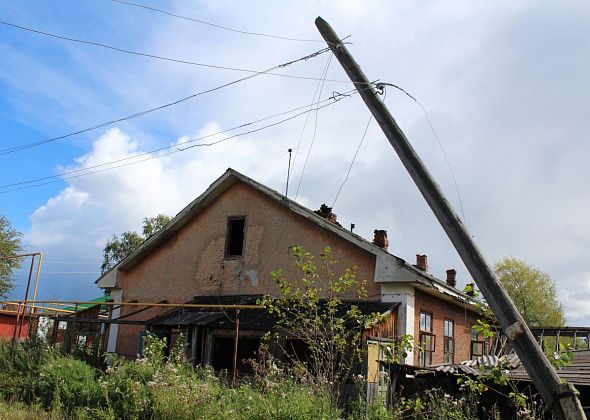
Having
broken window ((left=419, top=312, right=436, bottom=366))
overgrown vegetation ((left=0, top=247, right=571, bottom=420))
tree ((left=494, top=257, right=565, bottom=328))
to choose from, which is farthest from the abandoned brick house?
tree ((left=494, top=257, right=565, bottom=328))

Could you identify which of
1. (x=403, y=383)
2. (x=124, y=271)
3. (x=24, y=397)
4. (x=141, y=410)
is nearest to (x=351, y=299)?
(x=403, y=383)

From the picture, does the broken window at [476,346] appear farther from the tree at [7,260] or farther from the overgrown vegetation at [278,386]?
the tree at [7,260]

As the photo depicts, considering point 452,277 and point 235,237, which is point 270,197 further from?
point 452,277

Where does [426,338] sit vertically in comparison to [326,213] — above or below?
below

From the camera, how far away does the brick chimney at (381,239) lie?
665 inches

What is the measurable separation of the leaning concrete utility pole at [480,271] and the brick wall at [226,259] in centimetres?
803

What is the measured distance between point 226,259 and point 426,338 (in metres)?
6.59

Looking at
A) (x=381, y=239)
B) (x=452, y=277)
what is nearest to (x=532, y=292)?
(x=452, y=277)

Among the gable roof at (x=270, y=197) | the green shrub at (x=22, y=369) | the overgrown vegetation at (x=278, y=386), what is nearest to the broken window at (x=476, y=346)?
the gable roof at (x=270, y=197)

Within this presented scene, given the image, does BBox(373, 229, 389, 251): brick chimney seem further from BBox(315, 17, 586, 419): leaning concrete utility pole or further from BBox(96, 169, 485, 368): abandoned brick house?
BBox(315, 17, 586, 419): leaning concrete utility pole

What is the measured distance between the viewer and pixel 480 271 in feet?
16.8

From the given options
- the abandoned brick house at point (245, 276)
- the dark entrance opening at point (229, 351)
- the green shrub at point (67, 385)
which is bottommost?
the green shrub at point (67, 385)

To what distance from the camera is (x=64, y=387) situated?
11.2m

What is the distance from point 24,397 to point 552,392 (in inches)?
452
